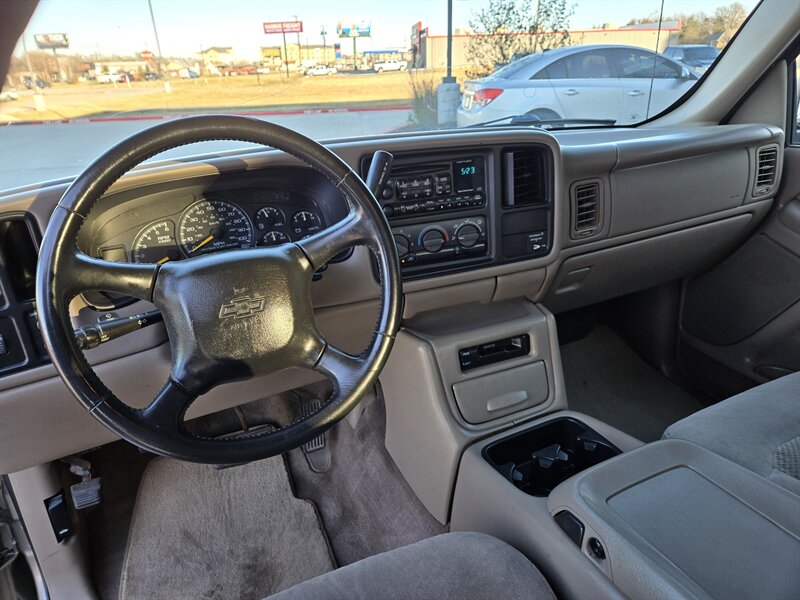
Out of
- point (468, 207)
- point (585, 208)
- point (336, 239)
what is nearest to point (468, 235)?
point (468, 207)

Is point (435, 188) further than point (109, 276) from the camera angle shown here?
Yes

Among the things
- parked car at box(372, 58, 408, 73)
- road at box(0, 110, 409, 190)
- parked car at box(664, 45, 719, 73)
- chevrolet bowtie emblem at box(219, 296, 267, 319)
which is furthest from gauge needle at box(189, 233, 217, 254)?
parked car at box(664, 45, 719, 73)

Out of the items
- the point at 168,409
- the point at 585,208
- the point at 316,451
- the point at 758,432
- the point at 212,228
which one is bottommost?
the point at 316,451

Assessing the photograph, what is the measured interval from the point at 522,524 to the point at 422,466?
1.53 ft

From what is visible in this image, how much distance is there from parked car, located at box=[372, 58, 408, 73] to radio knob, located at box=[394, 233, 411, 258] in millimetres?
482

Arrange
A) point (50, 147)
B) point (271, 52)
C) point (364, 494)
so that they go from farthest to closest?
point (364, 494) → point (271, 52) → point (50, 147)

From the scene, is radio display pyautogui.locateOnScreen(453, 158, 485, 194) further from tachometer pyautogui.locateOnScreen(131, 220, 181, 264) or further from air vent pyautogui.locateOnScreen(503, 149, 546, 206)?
tachometer pyautogui.locateOnScreen(131, 220, 181, 264)

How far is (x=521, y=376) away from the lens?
171cm

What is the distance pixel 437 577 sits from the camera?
105 centimetres

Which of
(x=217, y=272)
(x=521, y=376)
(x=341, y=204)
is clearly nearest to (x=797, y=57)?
(x=521, y=376)

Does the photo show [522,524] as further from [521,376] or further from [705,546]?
[521,376]

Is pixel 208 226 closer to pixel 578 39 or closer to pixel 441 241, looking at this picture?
pixel 441 241

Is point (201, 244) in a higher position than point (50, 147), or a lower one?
lower

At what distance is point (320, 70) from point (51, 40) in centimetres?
60
